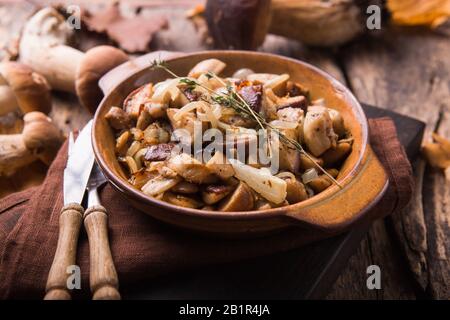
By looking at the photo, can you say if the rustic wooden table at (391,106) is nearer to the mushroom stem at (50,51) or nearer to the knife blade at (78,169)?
the mushroom stem at (50,51)

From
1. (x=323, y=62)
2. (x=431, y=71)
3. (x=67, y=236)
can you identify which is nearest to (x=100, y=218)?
(x=67, y=236)

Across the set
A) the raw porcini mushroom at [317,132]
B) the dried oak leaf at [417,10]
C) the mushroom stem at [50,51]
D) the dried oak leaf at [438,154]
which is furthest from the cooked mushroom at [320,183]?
the dried oak leaf at [417,10]

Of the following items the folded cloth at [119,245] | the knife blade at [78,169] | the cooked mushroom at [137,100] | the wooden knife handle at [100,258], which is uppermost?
the cooked mushroom at [137,100]

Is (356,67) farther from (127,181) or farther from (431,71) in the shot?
(127,181)

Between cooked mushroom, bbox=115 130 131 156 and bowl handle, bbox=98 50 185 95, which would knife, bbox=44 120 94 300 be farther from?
bowl handle, bbox=98 50 185 95

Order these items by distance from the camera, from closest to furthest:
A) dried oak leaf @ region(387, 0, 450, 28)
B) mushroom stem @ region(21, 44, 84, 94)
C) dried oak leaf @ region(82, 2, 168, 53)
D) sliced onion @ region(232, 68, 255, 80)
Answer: sliced onion @ region(232, 68, 255, 80), mushroom stem @ region(21, 44, 84, 94), dried oak leaf @ region(82, 2, 168, 53), dried oak leaf @ region(387, 0, 450, 28)

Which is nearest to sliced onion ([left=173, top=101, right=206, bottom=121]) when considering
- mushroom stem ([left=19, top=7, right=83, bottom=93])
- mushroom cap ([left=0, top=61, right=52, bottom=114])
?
mushroom cap ([left=0, top=61, right=52, bottom=114])

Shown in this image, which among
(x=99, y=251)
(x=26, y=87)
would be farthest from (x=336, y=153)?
(x=26, y=87)
